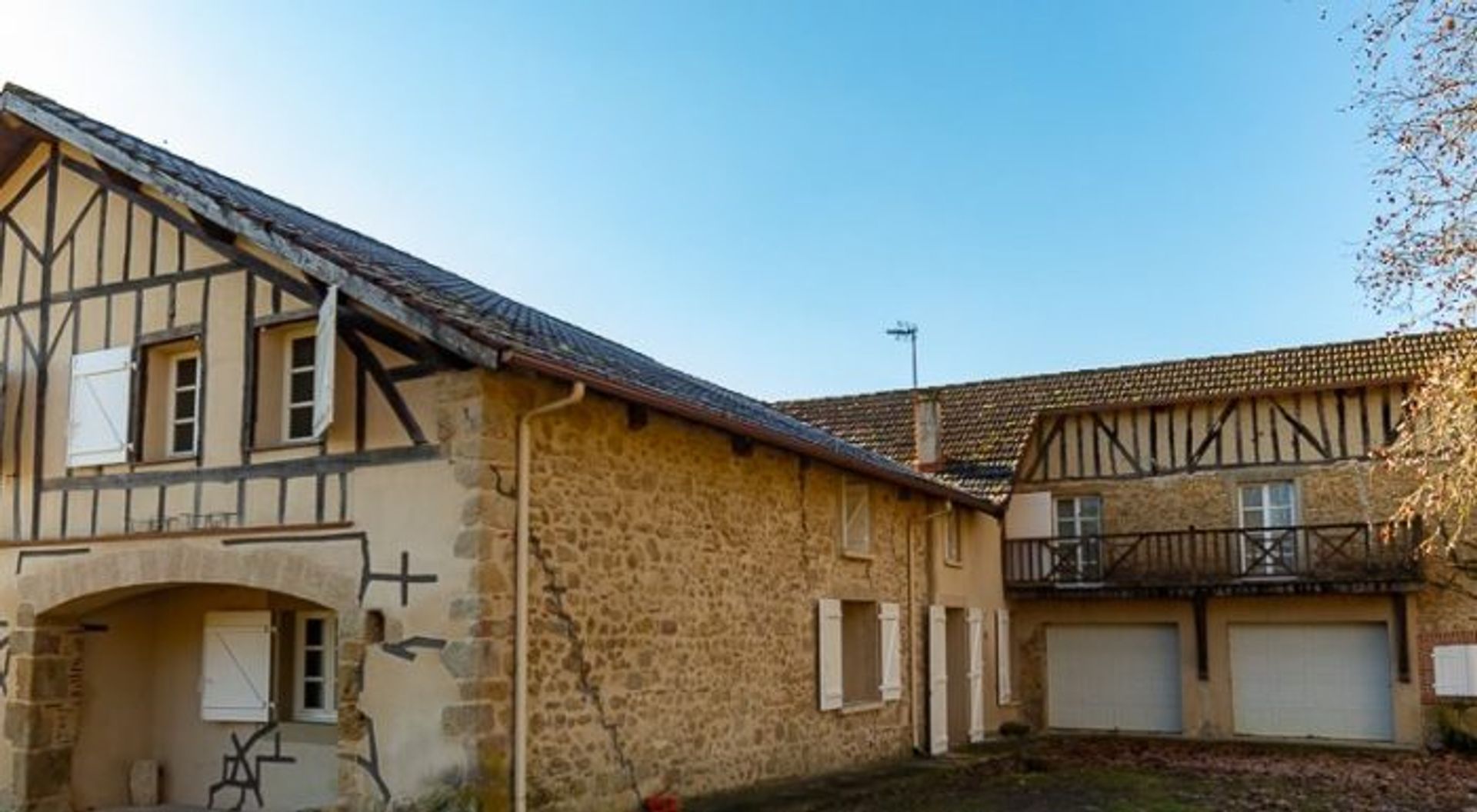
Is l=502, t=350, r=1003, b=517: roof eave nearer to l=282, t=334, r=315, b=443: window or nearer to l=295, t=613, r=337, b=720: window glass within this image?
l=282, t=334, r=315, b=443: window

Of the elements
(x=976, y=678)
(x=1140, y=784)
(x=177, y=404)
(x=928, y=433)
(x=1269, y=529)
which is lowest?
(x=1140, y=784)

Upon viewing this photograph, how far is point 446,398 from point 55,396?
4.05m

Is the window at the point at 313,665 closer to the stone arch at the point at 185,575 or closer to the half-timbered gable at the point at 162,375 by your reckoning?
the stone arch at the point at 185,575

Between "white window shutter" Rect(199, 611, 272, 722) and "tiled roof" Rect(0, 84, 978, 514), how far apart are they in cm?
302

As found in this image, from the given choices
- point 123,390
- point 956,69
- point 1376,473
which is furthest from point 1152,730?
point 123,390

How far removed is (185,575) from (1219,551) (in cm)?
1385

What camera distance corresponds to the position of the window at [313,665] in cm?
980

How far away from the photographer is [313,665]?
9.96 meters

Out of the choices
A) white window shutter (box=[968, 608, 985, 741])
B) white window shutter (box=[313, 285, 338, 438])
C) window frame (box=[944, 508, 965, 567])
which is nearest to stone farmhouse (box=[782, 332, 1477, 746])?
window frame (box=[944, 508, 965, 567])

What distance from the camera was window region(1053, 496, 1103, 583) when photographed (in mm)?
18594

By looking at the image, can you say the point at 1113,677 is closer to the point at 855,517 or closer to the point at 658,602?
the point at 855,517

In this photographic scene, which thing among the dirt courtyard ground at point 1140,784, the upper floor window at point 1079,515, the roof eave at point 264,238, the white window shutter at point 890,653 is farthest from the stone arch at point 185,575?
the upper floor window at point 1079,515

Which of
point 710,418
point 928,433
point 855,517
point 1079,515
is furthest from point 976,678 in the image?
point 710,418

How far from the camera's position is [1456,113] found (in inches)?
232
